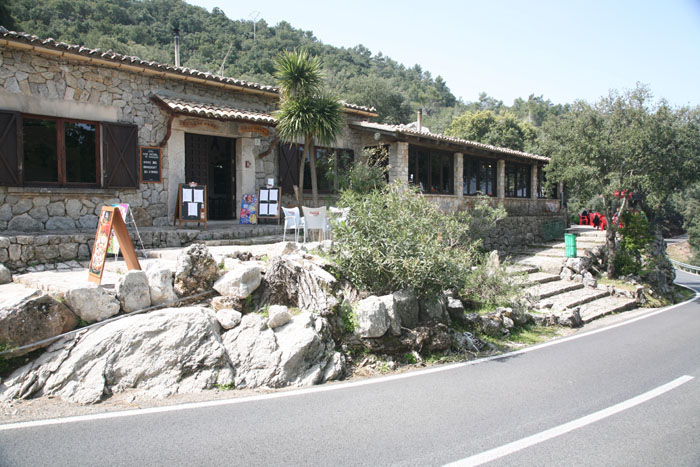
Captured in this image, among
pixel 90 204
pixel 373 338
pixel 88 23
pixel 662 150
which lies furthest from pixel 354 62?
pixel 373 338

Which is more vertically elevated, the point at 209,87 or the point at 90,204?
the point at 209,87

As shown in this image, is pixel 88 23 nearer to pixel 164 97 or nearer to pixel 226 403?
pixel 164 97

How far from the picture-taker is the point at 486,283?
1043 centimetres

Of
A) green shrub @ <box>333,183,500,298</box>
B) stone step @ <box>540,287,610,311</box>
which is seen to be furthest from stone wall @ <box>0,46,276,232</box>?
stone step @ <box>540,287,610,311</box>

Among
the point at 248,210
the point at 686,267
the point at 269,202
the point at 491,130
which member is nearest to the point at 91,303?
the point at 248,210

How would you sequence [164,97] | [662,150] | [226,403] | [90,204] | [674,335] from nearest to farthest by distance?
[226,403]
[674,335]
[90,204]
[164,97]
[662,150]

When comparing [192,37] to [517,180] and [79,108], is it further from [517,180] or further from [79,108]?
[79,108]

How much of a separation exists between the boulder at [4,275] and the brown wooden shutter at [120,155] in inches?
165

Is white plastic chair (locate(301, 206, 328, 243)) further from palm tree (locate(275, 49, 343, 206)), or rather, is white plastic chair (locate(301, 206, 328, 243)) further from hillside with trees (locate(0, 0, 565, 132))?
hillside with trees (locate(0, 0, 565, 132))

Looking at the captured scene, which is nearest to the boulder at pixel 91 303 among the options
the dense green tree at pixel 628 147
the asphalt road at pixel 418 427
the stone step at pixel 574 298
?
the asphalt road at pixel 418 427

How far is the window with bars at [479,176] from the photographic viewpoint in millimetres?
20547

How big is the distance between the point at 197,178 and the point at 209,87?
9.20 feet

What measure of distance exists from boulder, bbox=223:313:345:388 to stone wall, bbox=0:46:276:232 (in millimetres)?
7278

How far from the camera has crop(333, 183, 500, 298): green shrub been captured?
730 cm
